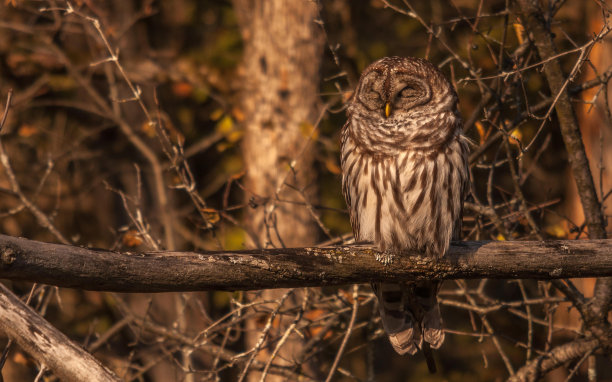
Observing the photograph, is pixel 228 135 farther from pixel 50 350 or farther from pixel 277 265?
pixel 50 350

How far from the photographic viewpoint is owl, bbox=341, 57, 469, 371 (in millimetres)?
4340

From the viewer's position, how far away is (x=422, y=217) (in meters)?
4.36

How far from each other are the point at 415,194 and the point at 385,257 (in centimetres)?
64

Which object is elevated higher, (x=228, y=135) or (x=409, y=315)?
(x=228, y=135)

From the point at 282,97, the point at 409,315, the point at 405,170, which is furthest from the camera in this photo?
the point at 282,97

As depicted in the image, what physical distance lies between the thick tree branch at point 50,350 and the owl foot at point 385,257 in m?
1.41

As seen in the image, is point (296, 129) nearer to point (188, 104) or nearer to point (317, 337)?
point (317, 337)

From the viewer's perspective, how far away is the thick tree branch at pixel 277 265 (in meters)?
2.91

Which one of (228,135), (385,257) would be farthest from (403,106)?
(228,135)

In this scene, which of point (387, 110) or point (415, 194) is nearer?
point (415, 194)

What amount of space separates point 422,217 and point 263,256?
4.16 feet

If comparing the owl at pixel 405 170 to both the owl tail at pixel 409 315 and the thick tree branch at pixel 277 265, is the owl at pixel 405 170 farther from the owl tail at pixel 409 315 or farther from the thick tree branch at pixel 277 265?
the thick tree branch at pixel 277 265

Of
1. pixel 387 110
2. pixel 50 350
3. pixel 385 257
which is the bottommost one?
pixel 50 350

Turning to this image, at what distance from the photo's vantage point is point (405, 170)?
4352 millimetres
